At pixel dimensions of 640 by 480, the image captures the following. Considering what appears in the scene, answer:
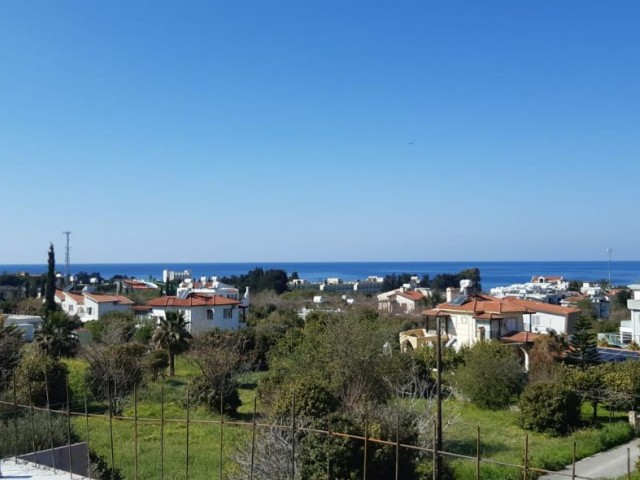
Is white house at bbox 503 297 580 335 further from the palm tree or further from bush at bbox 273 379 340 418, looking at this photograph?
bush at bbox 273 379 340 418

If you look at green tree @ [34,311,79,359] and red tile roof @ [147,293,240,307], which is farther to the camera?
red tile roof @ [147,293,240,307]

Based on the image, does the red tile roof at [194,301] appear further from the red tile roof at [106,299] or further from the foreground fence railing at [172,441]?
the foreground fence railing at [172,441]

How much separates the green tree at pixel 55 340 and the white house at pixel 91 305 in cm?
2307

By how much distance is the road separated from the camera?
16094mm

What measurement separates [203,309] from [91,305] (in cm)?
1338

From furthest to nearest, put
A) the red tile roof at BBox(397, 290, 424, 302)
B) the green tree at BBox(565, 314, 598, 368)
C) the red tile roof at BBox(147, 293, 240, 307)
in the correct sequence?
the red tile roof at BBox(397, 290, 424, 302)
the red tile roof at BBox(147, 293, 240, 307)
the green tree at BBox(565, 314, 598, 368)

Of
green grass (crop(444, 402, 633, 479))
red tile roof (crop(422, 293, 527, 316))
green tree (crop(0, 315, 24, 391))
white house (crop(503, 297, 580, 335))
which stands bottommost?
green grass (crop(444, 402, 633, 479))

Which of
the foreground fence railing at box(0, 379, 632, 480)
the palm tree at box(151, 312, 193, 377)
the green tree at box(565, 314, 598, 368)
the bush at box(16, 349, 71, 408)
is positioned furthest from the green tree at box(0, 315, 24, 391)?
the green tree at box(565, 314, 598, 368)

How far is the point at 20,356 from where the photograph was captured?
26359 millimetres

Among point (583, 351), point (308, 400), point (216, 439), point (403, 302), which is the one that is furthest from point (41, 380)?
point (403, 302)

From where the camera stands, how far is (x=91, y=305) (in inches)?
2232

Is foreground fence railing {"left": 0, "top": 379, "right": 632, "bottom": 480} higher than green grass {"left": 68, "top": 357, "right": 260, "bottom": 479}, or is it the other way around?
foreground fence railing {"left": 0, "top": 379, "right": 632, "bottom": 480}

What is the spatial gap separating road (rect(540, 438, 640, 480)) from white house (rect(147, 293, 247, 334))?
33.9 metres

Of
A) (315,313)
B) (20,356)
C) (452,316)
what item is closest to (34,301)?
(315,313)
